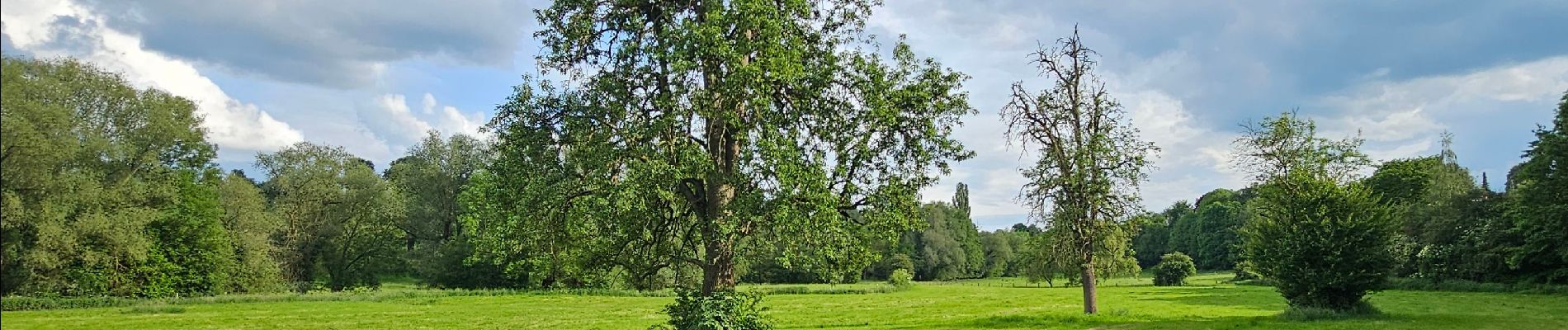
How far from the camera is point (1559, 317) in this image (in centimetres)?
2614

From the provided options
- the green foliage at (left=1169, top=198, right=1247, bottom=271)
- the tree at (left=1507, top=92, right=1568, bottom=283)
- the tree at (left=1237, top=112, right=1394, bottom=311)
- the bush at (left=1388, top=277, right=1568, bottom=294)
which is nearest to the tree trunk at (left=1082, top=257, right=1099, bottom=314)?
the tree at (left=1237, top=112, right=1394, bottom=311)

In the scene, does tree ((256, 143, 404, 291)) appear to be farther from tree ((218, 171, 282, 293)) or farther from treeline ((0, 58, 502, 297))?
tree ((218, 171, 282, 293))

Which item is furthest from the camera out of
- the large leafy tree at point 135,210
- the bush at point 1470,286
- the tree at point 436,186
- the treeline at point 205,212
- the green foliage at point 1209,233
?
the green foliage at point 1209,233

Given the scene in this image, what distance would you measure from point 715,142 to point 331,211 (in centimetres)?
5655

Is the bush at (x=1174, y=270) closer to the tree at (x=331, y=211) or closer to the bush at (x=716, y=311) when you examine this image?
the tree at (x=331, y=211)

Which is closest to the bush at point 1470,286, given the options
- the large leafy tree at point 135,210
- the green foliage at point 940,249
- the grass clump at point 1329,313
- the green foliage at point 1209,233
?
the grass clump at point 1329,313

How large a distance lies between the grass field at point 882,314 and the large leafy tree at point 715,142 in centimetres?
690

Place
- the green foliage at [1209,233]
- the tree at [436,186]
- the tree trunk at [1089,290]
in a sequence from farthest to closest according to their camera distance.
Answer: the green foliage at [1209,233] < the tree at [436,186] < the tree trunk at [1089,290]

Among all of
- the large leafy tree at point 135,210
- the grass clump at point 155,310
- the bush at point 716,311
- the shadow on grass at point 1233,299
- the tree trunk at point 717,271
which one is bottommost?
the shadow on grass at point 1233,299

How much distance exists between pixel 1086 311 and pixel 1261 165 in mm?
8656

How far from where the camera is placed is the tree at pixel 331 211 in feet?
Result: 199

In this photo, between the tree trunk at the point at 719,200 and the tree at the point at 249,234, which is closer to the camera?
the tree trunk at the point at 719,200

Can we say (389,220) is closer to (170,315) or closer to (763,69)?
(170,315)

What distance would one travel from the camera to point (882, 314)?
112 ft
